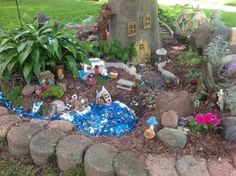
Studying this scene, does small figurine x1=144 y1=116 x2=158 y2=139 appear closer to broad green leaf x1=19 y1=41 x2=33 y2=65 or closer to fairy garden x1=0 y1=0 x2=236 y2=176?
fairy garden x1=0 y1=0 x2=236 y2=176

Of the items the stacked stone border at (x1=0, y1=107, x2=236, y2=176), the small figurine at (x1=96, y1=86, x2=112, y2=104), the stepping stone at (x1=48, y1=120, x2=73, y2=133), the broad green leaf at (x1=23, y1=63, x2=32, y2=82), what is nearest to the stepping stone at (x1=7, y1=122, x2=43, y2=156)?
the stacked stone border at (x1=0, y1=107, x2=236, y2=176)

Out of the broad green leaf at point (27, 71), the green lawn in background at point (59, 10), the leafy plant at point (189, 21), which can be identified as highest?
the leafy plant at point (189, 21)

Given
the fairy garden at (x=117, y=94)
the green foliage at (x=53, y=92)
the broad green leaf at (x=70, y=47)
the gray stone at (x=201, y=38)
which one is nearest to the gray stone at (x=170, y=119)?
the fairy garden at (x=117, y=94)

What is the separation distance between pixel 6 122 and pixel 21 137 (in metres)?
0.38

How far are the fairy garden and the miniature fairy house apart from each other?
15 mm

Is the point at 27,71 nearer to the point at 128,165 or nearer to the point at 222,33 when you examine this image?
the point at 128,165

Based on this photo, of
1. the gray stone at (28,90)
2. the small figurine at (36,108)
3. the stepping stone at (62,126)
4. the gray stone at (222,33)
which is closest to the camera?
the stepping stone at (62,126)

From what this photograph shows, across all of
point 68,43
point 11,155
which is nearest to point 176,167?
point 11,155

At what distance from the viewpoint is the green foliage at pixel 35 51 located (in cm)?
423

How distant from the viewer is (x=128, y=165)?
3.09 meters

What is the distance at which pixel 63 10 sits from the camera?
9203mm

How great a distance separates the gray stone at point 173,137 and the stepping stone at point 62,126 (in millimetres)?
1039

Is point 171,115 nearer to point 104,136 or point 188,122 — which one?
point 188,122

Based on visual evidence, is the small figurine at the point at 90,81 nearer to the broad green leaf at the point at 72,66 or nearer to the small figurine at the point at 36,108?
the broad green leaf at the point at 72,66
